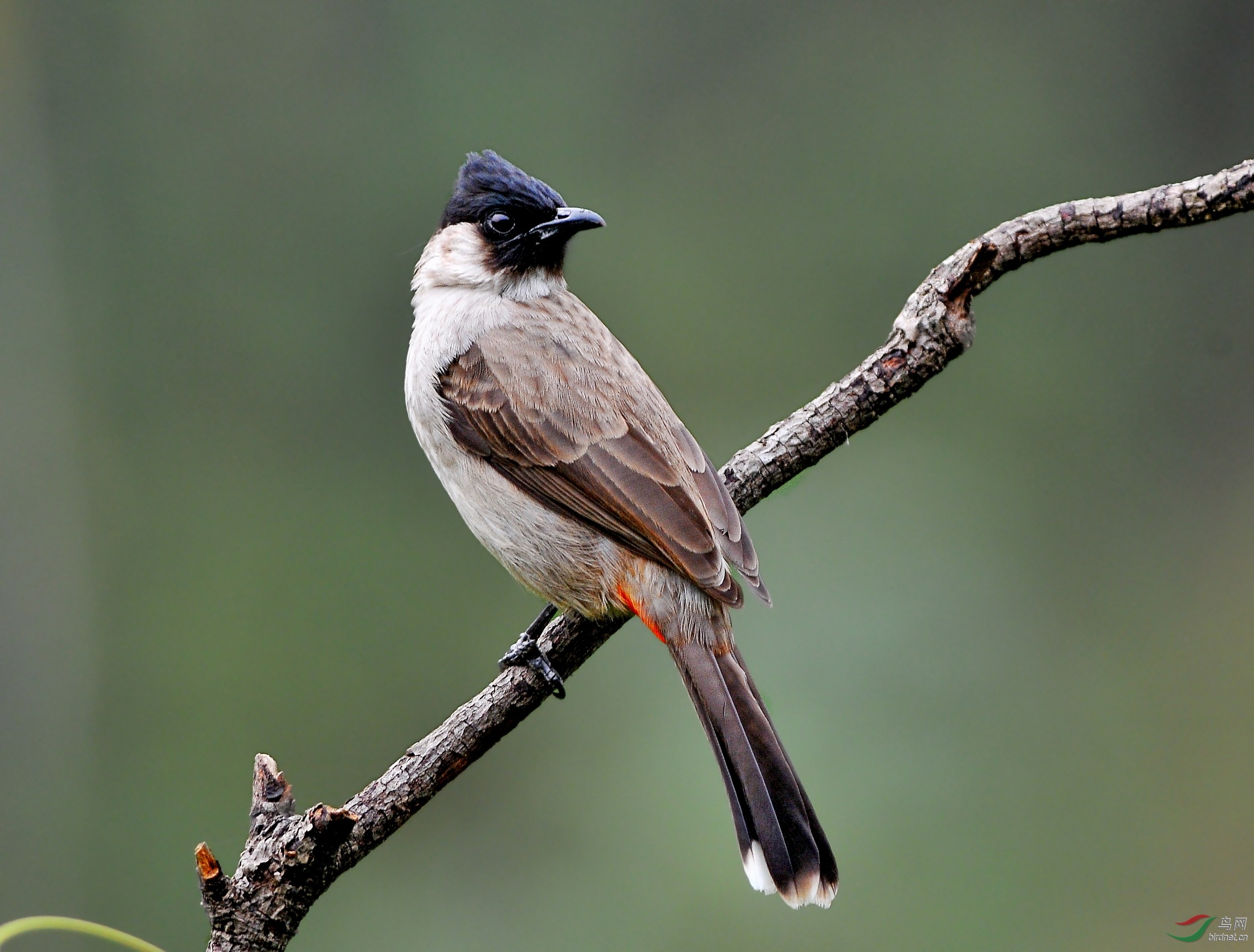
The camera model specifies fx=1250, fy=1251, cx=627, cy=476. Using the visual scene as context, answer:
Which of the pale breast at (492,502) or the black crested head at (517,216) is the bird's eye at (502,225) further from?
the pale breast at (492,502)

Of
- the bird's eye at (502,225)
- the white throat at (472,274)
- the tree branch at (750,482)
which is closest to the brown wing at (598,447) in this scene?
the tree branch at (750,482)

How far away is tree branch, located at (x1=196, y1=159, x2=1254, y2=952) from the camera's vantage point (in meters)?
2.31

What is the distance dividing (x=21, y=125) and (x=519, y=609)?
345cm

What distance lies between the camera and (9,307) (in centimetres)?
630

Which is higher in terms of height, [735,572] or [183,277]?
[183,277]

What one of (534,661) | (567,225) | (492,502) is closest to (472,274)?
(567,225)

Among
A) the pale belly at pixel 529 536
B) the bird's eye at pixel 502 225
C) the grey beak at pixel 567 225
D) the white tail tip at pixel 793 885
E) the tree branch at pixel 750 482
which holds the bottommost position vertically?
the white tail tip at pixel 793 885

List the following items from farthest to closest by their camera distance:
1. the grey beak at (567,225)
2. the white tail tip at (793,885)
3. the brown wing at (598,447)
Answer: the grey beak at (567,225), the brown wing at (598,447), the white tail tip at (793,885)

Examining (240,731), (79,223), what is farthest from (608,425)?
(79,223)

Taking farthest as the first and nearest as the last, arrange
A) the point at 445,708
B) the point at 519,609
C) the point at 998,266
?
1. the point at 519,609
2. the point at 445,708
3. the point at 998,266

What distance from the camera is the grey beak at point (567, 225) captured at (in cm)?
372

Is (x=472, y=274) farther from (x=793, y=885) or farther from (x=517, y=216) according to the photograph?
(x=793, y=885)

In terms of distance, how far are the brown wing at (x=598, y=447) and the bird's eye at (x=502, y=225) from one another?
436 millimetres

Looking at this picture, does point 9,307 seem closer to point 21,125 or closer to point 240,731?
point 21,125
